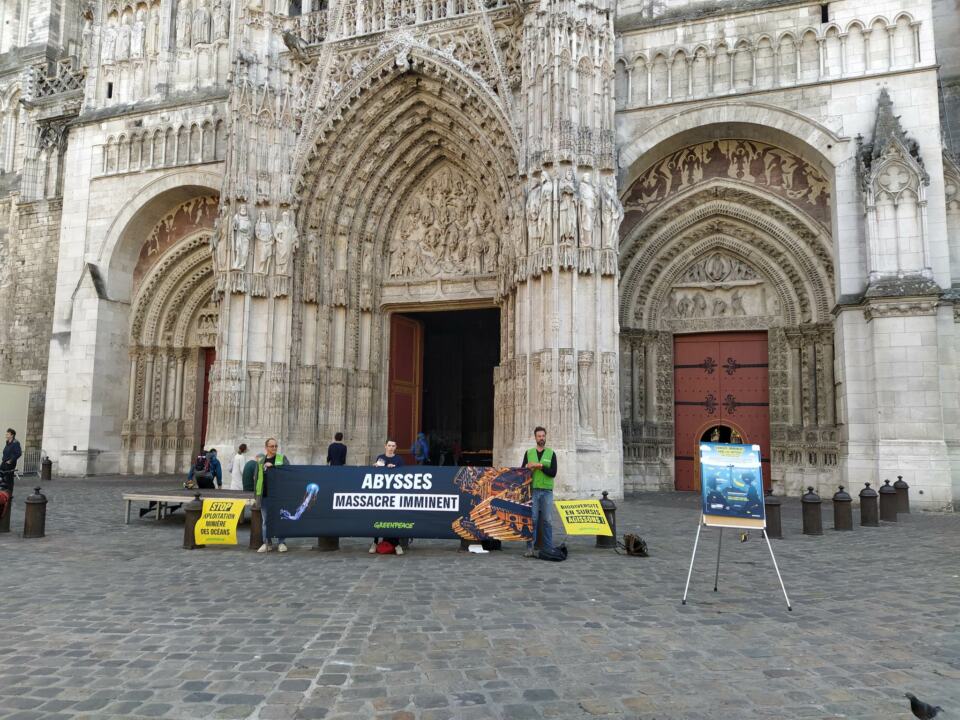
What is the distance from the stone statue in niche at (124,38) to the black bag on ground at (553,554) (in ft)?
72.6

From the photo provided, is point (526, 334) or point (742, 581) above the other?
point (526, 334)

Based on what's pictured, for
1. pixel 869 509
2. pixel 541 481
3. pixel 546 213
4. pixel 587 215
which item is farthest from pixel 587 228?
pixel 541 481

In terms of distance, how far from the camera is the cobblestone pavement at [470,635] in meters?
4.02

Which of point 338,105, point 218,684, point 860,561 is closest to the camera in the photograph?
point 218,684

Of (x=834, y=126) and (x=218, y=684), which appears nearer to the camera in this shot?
(x=218, y=684)

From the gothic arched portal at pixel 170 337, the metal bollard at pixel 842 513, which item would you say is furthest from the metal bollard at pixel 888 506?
the gothic arched portal at pixel 170 337

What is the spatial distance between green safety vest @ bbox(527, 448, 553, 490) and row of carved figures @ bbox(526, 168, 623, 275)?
6.94m

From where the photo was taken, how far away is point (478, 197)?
1934 cm

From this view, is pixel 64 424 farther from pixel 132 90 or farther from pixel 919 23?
pixel 919 23

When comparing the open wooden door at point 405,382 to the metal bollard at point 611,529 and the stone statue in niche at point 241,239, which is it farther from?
the metal bollard at point 611,529

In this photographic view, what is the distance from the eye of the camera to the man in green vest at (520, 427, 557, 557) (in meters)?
8.73

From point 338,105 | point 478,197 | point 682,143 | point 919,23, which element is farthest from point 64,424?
point 919,23

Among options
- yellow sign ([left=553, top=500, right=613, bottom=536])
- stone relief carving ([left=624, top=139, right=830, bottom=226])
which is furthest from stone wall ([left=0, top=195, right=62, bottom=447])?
yellow sign ([left=553, top=500, right=613, bottom=536])

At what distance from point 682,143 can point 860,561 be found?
11780 mm
